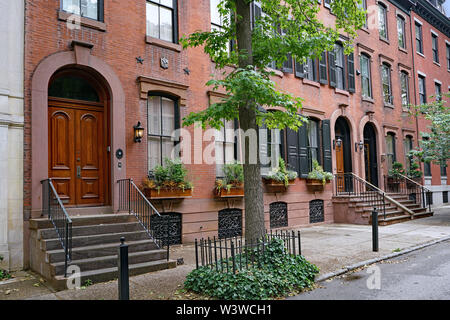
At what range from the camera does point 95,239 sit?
7.36 m

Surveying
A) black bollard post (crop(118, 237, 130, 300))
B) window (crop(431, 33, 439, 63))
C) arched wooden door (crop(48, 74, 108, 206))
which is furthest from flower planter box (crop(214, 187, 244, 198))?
window (crop(431, 33, 439, 63))

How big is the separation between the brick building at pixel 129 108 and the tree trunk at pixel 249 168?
141 inches

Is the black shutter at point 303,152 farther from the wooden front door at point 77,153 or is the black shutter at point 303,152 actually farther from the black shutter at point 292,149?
the wooden front door at point 77,153

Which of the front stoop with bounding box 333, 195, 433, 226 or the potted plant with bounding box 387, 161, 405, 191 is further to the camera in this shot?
the potted plant with bounding box 387, 161, 405, 191

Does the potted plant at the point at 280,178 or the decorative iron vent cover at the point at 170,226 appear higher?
the potted plant at the point at 280,178

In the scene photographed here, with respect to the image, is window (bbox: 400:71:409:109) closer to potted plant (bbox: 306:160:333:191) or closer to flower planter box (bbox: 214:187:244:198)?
potted plant (bbox: 306:160:333:191)

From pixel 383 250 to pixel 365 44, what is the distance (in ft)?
40.1

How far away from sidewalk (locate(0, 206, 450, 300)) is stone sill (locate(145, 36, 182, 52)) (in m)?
5.53

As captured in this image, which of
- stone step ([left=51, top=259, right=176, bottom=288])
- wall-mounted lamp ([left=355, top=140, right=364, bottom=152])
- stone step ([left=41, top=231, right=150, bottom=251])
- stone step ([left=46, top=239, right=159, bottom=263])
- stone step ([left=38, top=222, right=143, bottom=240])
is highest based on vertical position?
wall-mounted lamp ([left=355, top=140, right=364, bottom=152])

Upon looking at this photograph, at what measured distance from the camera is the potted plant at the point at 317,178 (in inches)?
555

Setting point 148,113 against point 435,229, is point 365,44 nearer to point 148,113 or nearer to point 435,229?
point 435,229

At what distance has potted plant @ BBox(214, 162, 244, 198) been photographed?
36.2 feet

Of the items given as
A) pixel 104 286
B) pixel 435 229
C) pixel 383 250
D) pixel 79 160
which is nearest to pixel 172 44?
pixel 79 160

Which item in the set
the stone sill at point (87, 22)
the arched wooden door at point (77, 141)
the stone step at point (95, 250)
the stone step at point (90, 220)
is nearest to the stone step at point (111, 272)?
the stone step at point (95, 250)
